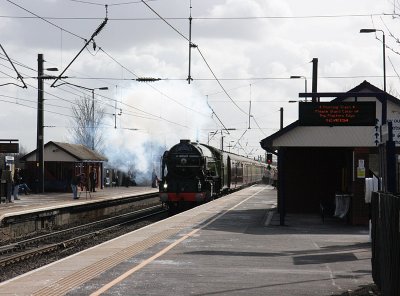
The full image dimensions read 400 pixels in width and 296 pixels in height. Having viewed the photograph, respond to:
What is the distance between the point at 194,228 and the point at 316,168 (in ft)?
31.3

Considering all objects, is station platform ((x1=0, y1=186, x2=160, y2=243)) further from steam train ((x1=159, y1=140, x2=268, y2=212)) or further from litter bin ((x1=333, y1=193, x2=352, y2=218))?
litter bin ((x1=333, y1=193, x2=352, y2=218))

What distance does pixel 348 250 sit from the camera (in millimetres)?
15883

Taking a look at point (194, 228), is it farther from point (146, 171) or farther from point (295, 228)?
point (146, 171)

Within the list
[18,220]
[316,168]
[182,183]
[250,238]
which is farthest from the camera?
[182,183]

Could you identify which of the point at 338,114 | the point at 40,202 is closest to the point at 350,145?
the point at 338,114

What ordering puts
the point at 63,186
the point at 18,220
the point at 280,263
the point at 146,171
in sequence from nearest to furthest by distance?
the point at 280,263
the point at 18,220
the point at 63,186
the point at 146,171

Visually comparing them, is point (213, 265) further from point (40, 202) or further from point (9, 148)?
point (9, 148)

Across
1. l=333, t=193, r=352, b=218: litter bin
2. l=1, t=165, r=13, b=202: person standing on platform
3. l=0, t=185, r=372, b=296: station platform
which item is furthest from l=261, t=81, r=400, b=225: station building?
l=1, t=165, r=13, b=202: person standing on platform

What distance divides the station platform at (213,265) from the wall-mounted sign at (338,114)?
3.21 metres

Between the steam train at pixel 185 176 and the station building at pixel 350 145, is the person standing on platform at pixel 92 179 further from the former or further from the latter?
the station building at pixel 350 145

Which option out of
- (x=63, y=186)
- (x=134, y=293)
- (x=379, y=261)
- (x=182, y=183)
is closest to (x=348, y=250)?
(x=379, y=261)

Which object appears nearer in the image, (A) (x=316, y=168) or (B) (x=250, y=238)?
(B) (x=250, y=238)

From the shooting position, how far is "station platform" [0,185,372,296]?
419 inches

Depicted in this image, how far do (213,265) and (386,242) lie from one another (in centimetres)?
492
